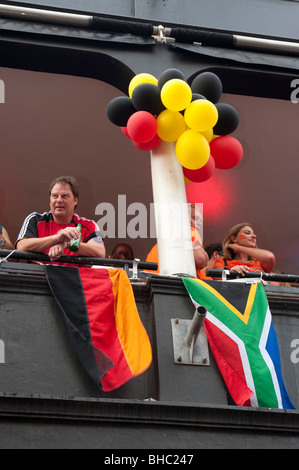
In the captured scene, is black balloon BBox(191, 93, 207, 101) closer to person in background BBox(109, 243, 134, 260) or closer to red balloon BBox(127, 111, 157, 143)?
red balloon BBox(127, 111, 157, 143)

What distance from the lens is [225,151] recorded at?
20.2 feet

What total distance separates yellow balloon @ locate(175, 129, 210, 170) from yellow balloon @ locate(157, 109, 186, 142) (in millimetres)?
77

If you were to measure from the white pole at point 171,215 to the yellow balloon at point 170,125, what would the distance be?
0.30 metres

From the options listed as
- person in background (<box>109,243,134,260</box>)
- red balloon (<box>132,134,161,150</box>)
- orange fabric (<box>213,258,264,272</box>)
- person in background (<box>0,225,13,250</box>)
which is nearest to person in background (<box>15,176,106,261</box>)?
person in background (<box>0,225,13,250</box>)

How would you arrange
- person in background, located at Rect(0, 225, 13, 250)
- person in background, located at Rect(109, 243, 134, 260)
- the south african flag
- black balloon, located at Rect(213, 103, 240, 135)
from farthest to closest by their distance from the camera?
person in background, located at Rect(109, 243, 134, 260), black balloon, located at Rect(213, 103, 240, 135), person in background, located at Rect(0, 225, 13, 250), the south african flag

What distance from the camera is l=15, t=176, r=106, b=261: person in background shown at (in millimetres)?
5459

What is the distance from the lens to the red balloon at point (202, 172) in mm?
6047

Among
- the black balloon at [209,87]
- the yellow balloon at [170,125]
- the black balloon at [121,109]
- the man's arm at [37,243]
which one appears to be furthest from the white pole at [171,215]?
the man's arm at [37,243]

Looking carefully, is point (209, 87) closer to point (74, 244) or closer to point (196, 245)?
point (196, 245)

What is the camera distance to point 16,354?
4988mm

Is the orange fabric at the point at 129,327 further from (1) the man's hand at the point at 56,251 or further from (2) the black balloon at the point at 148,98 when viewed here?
(2) the black balloon at the point at 148,98

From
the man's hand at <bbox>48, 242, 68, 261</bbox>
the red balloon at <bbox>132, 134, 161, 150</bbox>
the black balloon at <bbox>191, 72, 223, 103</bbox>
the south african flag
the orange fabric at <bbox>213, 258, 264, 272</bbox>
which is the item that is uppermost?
the black balloon at <bbox>191, 72, 223, 103</bbox>
